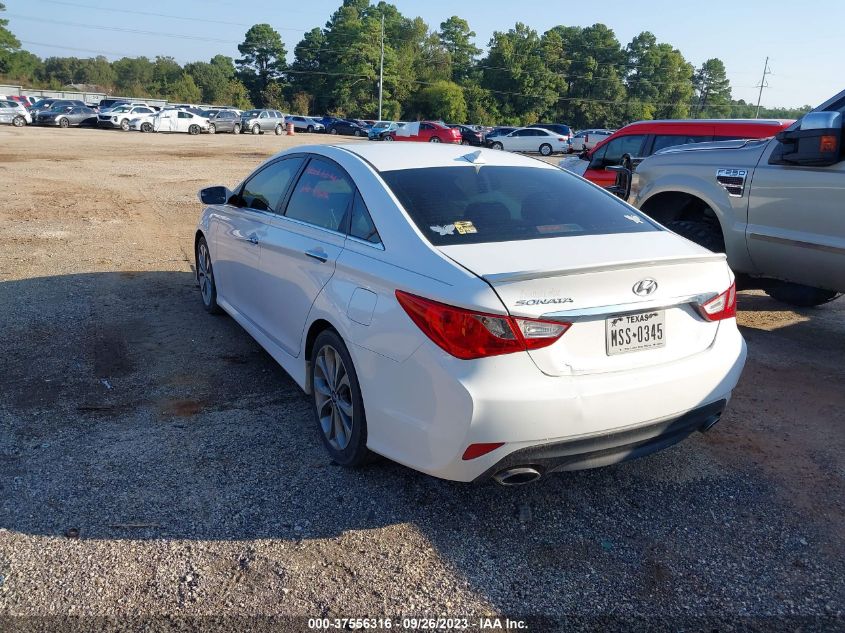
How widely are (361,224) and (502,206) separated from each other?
0.72 meters

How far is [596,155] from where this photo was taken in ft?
41.4

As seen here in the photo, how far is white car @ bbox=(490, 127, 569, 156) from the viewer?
40.5 metres

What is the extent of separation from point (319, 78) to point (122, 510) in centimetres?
10039

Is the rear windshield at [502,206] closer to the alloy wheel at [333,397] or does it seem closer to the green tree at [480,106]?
the alloy wheel at [333,397]

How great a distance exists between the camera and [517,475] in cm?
287

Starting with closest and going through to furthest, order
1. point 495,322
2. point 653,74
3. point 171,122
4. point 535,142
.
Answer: point 495,322
point 535,142
point 171,122
point 653,74

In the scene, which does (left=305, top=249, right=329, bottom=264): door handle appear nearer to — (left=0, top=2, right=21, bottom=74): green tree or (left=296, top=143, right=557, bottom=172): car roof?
(left=296, top=143, right=557, bottom=172): car roof

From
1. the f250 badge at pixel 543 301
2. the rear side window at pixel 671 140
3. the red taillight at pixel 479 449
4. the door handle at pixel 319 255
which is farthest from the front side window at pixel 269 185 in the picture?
the rear side window at pixel 671 140

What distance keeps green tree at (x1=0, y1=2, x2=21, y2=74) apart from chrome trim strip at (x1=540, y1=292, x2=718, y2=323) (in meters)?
111

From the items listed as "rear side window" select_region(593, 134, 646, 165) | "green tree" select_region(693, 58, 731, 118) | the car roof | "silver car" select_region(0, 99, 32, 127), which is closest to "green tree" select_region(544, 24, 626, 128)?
"green tree" select_region(693, 58, 731, 118)

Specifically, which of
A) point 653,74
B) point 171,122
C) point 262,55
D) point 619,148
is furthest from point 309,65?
point 619,148

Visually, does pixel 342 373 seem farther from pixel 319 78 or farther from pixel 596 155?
pixel 319 78

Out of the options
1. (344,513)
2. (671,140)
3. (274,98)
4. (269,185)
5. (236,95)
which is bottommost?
(344,513)

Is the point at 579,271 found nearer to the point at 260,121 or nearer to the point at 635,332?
the point at 635,332
